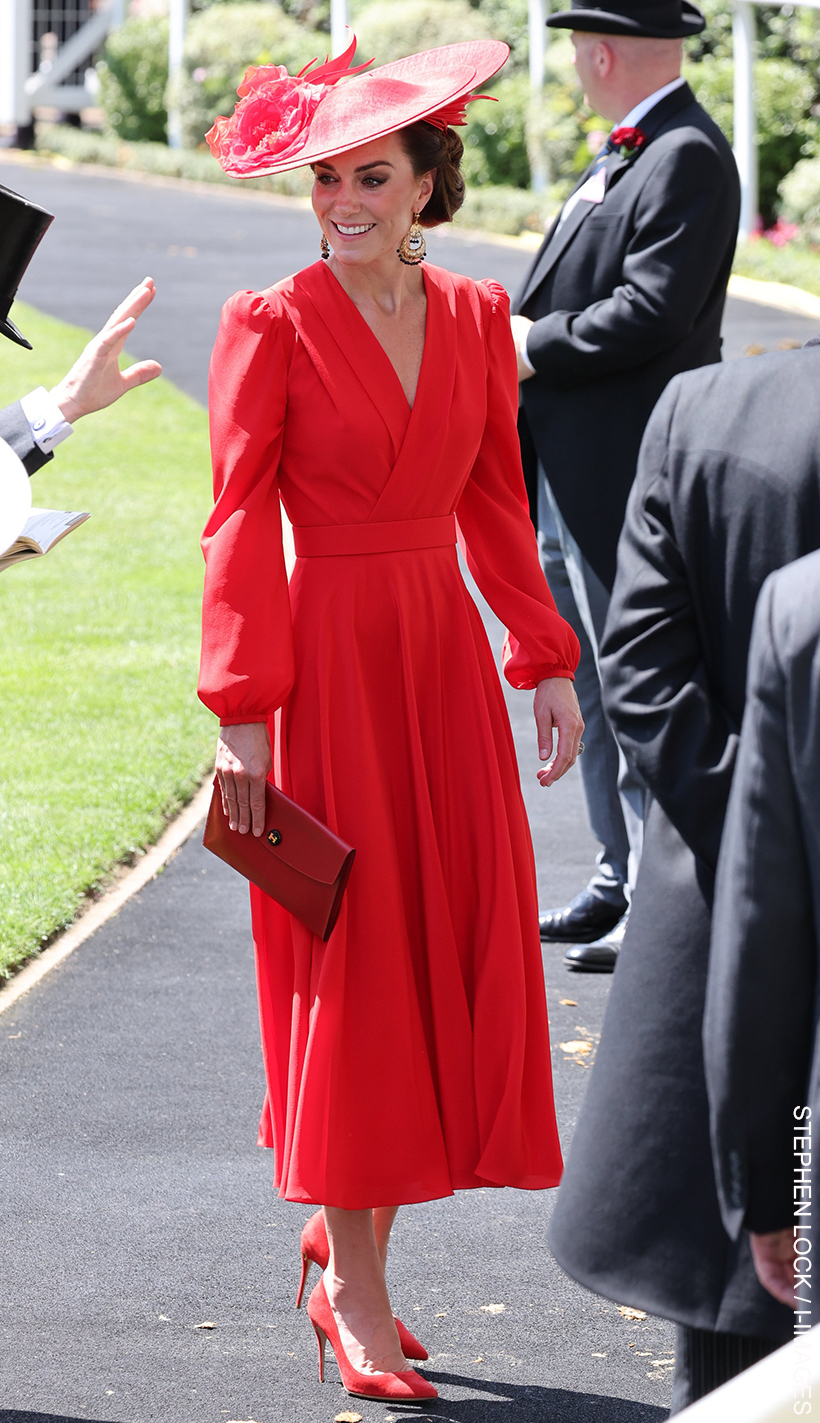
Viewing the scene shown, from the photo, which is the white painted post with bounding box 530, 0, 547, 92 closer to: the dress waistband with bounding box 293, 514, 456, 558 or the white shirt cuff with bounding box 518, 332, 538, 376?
the white shirt cuff with bounding box 518, 332, 538, 376

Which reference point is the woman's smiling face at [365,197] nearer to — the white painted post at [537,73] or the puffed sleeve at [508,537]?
the puffed sleeve at [508,537]

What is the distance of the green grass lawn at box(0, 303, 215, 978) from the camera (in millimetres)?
6328

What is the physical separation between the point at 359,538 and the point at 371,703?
1.00ft

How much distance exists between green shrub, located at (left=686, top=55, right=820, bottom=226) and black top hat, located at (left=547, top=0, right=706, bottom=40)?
17881mm

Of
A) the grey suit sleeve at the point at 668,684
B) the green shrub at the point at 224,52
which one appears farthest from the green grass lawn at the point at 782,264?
the grey suit sleeve at the point at 668,684

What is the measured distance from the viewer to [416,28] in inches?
1024

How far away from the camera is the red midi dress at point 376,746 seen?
10.2 ft

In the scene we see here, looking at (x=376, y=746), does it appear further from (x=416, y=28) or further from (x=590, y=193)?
(x=416, y=28)

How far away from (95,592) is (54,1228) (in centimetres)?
686

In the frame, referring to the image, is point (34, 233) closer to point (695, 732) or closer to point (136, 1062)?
point (695, 732)

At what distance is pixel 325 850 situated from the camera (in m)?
3.10

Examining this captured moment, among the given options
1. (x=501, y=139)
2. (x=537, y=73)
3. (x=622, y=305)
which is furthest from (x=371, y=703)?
(x=501, y=139)

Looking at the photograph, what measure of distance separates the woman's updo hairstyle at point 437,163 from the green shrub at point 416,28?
2377cm

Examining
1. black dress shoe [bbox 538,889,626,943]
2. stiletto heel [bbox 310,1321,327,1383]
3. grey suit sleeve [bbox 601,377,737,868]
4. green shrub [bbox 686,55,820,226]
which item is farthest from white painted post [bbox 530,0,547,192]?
grey suit sleeve [bbox 601,377,737,868]
